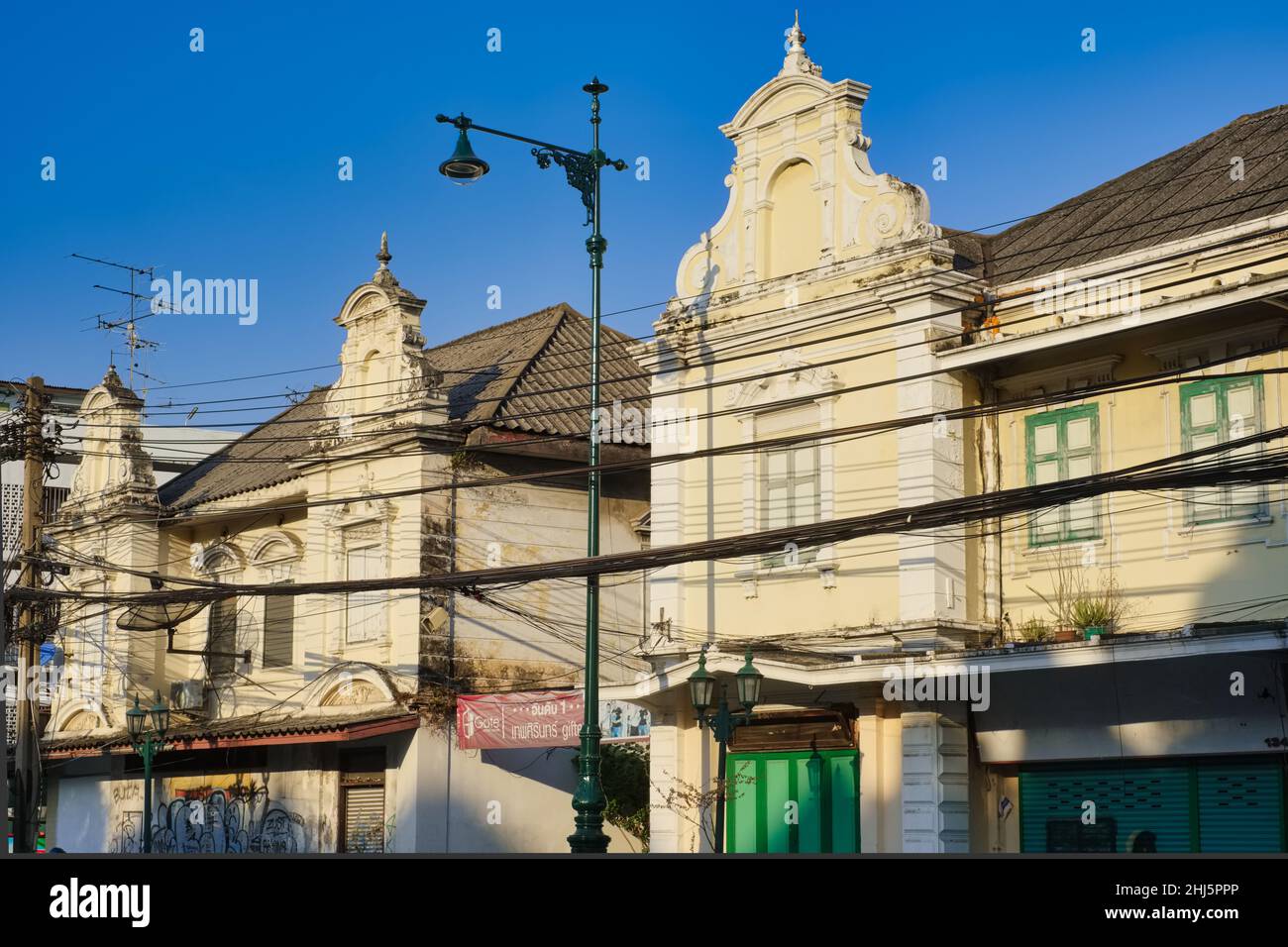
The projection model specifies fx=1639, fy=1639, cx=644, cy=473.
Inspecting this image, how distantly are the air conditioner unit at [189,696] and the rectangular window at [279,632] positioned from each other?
2.00 meters

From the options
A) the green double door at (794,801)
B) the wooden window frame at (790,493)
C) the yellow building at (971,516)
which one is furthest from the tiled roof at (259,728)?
the wooden window frame at (790,493)

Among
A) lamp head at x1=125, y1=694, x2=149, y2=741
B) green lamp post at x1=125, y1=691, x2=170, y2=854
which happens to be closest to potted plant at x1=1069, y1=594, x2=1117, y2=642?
green lamp post at x1=125, y1=691, x2=170, y2=854

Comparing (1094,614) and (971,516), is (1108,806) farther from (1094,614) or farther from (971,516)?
(971,516)

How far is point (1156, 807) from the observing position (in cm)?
1719

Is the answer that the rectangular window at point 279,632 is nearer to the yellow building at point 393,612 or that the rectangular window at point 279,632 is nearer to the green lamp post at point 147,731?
the yellow building at point 393,612

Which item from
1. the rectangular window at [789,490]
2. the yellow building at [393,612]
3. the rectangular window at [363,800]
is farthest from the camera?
Result: the rectangular window at [363,800]

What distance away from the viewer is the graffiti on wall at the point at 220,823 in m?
28.0

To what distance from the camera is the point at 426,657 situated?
25.4 metres

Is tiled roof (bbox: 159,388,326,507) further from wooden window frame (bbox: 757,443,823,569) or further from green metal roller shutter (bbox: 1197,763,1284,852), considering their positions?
green metal roller shutter (bbox: 1197,763,1284,852)

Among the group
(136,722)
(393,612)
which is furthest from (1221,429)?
(136,722)

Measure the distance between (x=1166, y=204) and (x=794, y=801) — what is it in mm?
8475

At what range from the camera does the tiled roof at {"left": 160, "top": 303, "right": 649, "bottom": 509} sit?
26750 millimetres
